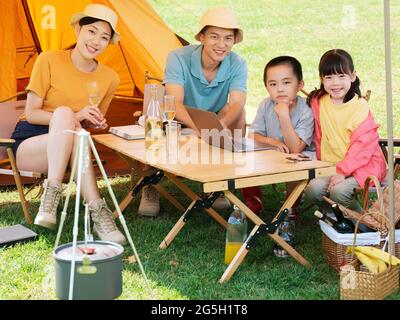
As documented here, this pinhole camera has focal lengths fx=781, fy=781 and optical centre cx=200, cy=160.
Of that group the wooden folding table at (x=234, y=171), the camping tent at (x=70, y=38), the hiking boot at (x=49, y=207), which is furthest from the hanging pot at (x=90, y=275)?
the camping tent at (x=70, y=38)

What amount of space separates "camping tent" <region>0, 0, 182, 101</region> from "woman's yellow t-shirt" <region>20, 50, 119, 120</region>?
1291 mm

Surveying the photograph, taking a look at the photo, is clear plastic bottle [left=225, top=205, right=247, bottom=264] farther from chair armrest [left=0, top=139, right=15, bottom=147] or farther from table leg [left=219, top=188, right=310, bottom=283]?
chair armrest [left=0, top=139, right=15, bottom=147]

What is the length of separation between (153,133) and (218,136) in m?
0.33

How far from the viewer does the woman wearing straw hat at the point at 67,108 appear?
409 cm

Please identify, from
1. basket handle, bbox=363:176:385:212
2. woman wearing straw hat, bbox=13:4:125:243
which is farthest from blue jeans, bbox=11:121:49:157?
basket handle, bbox=363:176:385:212

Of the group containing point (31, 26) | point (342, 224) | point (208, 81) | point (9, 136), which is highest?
point (31, 26)

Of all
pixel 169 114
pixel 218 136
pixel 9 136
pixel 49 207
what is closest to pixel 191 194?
pixel 218 136

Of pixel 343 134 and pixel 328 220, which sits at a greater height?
pixel 343 134

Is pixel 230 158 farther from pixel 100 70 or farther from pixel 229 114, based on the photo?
pixel 100 70

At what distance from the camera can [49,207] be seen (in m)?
4.02

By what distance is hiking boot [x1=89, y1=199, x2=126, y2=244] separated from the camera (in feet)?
13.3

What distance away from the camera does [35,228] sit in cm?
439

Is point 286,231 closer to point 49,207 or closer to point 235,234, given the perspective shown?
point 235,234
